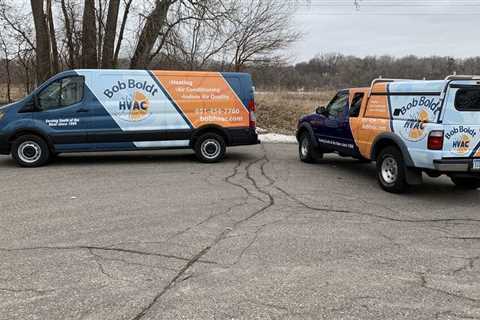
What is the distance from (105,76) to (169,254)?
638 centimetres

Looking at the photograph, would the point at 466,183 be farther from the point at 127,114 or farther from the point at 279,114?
the point at 279,114

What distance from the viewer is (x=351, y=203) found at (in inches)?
275

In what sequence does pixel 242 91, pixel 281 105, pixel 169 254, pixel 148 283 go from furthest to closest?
pixel 281 105
pixel 242 91
pixel 169 254
pixel 148 283

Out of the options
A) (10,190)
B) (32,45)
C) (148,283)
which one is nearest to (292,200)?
(148,283)

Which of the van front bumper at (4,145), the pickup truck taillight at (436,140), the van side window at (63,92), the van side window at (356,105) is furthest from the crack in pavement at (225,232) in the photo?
the van front bumper at (4,145)

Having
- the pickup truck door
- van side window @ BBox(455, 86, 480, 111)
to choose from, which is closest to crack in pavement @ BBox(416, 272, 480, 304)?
van side window @ BBox(455, 86, 480, 111)

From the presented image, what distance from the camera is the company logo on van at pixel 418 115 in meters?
7.00

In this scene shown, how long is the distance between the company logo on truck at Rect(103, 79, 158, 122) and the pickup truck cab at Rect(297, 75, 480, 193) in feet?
14.1

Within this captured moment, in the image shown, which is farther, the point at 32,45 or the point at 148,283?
the point at 32,45

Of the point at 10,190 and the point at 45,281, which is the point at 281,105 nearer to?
the point at 10,190

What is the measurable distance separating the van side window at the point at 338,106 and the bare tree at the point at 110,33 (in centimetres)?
1021

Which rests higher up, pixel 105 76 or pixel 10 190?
pixel 105 76

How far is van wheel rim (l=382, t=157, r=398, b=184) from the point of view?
7681mm

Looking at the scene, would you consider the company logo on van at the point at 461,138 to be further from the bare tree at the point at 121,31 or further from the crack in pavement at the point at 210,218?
the bare tree at the point at 121,31
